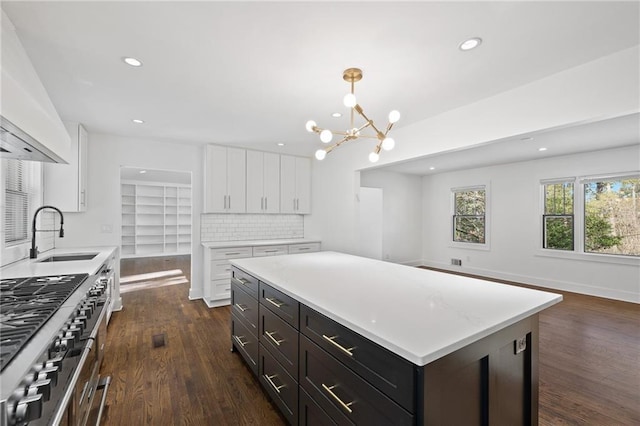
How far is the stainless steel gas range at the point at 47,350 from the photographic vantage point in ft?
2.64

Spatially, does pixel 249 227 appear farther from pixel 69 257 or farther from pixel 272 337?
pixel 272 337

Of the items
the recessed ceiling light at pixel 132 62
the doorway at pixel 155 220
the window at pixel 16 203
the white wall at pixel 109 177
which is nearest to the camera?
the recessed ceiling light at pixel 132 62

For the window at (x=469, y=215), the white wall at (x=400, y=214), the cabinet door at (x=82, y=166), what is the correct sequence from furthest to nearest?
the white wall at (x=400, y=214)
the window at (x=469, y=215)
the cabinet door at (x=82, y=166)

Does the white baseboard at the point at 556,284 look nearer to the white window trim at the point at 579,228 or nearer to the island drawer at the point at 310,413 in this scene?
Result: the white window trim at the point at 579,228

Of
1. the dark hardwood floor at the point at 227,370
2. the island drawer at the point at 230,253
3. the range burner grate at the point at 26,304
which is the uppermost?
the range burner grate at the point at 26,304

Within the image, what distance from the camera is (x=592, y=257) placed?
4934 millimetres

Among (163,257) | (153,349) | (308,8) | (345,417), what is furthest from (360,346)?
(163,257)

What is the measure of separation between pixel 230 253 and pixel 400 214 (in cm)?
436

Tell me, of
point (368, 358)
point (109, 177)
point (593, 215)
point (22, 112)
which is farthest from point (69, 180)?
point (593, 215)

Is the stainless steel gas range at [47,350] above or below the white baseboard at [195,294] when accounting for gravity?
above

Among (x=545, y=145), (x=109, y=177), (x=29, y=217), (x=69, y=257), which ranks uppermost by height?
(x=545, y=145)

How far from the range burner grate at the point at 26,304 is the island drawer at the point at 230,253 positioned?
7.65 ft

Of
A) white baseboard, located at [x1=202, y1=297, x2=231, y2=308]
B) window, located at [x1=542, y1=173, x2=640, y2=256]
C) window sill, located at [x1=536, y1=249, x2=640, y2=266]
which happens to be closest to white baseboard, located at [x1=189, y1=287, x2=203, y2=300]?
white baseboard, located at [x1=202, y1=297, x2=231, y2=308]

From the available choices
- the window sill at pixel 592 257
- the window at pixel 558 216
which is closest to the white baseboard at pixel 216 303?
the window sill at pixel 592 257
